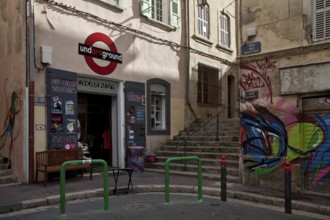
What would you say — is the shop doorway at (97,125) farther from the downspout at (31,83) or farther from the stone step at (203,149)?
the downspout at (31,83)

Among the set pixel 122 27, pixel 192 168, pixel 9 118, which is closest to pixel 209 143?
pixel 192 168

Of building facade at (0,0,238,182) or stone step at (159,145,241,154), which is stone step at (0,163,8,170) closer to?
building facade at (0,0,238,182)

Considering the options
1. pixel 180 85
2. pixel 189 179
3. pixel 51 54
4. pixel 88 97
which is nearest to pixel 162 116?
pixel 180 85

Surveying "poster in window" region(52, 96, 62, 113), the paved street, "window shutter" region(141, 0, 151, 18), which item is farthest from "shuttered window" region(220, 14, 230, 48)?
the paved street

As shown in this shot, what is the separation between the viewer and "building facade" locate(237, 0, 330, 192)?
9.58m

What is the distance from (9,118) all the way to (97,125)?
3.38 m

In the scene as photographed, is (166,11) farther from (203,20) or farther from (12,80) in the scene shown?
(12,80)

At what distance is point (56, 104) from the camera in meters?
11.2

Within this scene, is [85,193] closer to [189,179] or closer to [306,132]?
[189,179]

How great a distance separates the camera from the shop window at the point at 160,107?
592 inches

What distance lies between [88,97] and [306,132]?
278 inches

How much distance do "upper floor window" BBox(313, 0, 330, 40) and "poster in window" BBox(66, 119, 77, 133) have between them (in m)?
6.94

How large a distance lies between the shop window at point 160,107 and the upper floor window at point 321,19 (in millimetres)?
6585

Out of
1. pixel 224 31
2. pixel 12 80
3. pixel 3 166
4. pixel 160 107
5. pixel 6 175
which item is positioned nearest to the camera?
pixel 6 175
